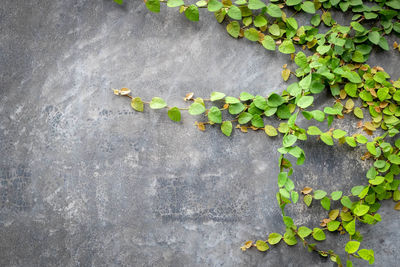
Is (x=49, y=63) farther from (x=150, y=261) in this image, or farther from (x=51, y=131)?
(x=150, y=261)

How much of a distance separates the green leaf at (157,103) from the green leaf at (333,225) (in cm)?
96

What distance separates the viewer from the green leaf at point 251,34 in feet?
5.58

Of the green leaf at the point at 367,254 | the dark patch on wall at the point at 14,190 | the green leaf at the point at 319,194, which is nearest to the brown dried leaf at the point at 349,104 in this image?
the green leaf at the point at 319,194

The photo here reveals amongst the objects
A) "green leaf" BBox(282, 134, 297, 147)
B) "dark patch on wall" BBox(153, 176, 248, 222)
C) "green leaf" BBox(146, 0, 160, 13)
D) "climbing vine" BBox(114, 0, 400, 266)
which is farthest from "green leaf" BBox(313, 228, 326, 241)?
"green leaf" BBox(146, 0, 160, 13)

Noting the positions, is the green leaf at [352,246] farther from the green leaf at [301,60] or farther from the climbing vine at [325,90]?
the green leaf at [301,60]

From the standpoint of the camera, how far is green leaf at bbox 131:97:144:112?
65.0 inches

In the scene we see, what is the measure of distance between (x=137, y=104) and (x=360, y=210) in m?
1.14

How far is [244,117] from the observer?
5.55 ft

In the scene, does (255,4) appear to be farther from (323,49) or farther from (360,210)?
(360,210)

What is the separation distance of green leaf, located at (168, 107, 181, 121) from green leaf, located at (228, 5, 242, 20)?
0.51 meters

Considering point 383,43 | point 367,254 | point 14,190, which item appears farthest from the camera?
point 383,43

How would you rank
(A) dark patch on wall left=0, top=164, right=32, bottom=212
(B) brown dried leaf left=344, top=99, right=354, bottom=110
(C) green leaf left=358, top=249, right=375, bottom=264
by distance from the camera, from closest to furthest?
(C) green leaf left=358, top=249, right=375, bottom=264 < (A) dark patch on wall left=0, top=164, right=32, bottom=212 < (B) brown dried leaf left=344, top=99, right=354, bottom=110

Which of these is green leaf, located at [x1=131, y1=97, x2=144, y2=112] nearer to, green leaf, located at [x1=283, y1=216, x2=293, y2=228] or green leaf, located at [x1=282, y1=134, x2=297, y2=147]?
green leaf, located at [x1=282, y1=134, x2=297, y2=147]

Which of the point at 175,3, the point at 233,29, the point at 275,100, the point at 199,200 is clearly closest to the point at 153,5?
the point at 175,3
